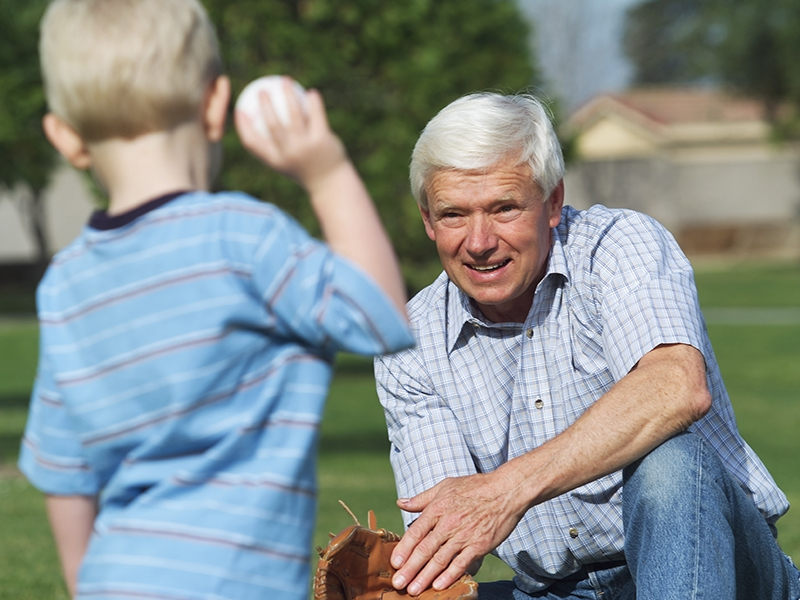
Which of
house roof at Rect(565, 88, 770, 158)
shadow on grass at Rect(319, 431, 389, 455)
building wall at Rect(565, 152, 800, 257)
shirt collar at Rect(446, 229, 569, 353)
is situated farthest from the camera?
house roof at Rect(565, 88, 770, 158)

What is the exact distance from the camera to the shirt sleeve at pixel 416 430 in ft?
8.86

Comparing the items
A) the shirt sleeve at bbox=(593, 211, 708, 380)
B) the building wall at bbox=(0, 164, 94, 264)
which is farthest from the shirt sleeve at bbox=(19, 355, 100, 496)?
the building wall at bbox=(0, 164, 94, 264)

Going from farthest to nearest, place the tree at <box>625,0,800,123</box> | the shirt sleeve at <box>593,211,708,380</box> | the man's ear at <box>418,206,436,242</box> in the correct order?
the tree at <box>625,0,800,123</box> → the man's ear at <box>418,206,436,242</box> → the shirt sleeve at <box>593,211,708,380</box>

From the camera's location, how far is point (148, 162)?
1750mm

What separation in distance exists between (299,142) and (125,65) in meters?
0.29

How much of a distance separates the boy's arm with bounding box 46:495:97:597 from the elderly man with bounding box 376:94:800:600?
72 cm

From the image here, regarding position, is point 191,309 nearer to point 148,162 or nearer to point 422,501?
point 148,162

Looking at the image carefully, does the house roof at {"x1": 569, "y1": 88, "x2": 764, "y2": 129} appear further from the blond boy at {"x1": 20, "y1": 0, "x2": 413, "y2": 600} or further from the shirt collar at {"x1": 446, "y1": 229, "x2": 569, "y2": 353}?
the blond boy at {"x1": 20, "y1": 0, "x2": 413, "y2": 600}

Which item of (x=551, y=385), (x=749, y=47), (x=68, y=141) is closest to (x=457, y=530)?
(x=551, y=385)

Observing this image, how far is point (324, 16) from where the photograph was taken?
11.6 metres

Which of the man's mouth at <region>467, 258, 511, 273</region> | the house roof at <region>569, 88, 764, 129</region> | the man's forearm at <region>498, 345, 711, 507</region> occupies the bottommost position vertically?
the house roof at <region>569, 88, 764, 129</region>

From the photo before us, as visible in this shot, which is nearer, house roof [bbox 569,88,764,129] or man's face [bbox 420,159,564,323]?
man's face [bbox 420,159,564,323]

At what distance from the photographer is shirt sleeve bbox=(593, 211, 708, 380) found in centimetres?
255

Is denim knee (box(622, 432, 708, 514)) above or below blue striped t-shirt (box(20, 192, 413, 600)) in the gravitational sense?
below
